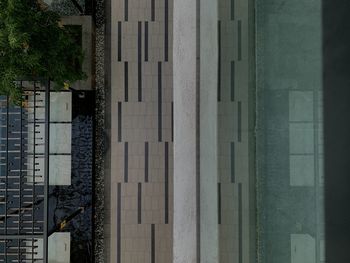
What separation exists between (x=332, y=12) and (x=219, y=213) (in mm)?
1904

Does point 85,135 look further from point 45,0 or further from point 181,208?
point 181,208

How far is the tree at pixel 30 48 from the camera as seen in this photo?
604cm

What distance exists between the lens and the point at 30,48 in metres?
6.49

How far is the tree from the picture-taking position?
19.8 feet

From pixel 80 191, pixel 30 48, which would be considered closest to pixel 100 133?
pixel 80 191

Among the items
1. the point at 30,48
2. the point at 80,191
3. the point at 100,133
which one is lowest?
the point at 80,191

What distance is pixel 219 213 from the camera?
149 inches

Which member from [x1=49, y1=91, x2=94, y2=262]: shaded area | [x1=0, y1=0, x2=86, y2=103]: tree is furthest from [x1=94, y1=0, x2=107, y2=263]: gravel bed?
[x1=0, y1=0, x2=86, y2=103]: tree

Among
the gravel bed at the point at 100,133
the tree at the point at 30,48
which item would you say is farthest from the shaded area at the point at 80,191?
the tree at the point at 30,48

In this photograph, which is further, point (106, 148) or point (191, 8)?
point (106, 148)

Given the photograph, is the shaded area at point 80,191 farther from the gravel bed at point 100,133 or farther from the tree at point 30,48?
the tree at point 30,48

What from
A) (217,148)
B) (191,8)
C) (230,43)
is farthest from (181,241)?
(191,8)

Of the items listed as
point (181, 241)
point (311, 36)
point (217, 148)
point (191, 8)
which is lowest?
point (181, 241)

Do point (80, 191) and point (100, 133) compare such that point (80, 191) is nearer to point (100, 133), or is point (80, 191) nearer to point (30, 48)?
point (100, 133)
